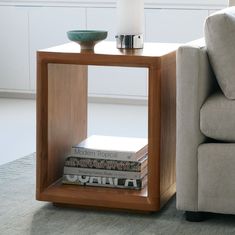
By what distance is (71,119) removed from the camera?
2.95 m

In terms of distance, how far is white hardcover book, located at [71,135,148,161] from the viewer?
2752mm

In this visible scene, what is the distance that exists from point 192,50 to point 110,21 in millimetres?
2484

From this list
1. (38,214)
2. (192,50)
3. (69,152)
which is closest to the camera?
(192,50)

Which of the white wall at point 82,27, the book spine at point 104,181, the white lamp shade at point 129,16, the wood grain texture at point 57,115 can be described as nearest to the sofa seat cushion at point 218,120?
the book spine at point 104,181

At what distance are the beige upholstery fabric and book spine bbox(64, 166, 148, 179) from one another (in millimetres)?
307

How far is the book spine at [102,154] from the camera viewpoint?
2.74m

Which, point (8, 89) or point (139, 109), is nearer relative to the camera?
point (139, 109)

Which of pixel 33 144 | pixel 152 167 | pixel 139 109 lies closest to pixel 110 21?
pixel 139 109

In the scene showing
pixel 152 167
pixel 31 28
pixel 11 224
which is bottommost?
pixel 11 224

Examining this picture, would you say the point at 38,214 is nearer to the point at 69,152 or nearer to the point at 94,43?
the point at 69,152

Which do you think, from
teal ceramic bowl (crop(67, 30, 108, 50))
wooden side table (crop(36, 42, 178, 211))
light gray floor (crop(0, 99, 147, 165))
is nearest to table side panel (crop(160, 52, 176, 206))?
wooden side table (crop(36, 42, 178, 211))

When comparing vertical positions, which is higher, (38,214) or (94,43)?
(94,43)

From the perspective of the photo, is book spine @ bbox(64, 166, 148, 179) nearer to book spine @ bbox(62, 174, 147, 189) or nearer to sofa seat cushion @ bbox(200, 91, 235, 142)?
book spine @ bbox(62, 174, 147, 189)

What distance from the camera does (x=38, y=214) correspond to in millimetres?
2662
